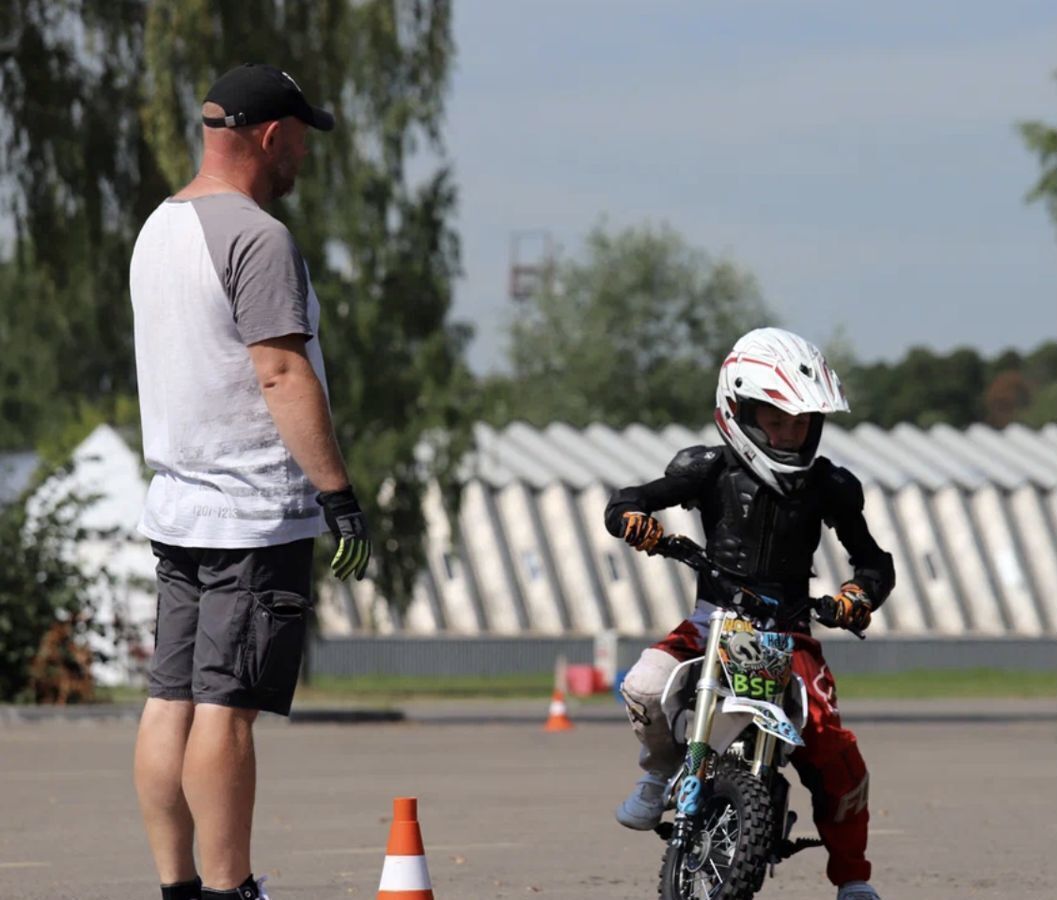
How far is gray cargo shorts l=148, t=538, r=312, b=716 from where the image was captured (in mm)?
6465

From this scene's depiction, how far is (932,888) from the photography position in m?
9.10

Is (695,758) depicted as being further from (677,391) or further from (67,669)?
(677,391)

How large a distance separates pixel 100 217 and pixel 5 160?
1.12m

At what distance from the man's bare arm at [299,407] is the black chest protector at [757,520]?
1412 millimetres

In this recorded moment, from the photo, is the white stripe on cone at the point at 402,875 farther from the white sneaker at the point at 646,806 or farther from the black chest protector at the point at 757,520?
the black chest protector at the point at 757,520

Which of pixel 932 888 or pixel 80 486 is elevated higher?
pixel 932 888

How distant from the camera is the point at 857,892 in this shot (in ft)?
24.3

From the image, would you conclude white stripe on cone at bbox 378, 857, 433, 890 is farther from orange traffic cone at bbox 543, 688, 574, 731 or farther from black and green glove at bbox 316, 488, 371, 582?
orange traffic cone at bbox 543, 688, 574, 731

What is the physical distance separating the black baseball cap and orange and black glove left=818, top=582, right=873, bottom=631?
198cm

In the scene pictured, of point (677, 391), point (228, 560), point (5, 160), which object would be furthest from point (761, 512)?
point (677, 391)

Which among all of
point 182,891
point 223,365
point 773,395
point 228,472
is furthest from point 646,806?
point 223,365

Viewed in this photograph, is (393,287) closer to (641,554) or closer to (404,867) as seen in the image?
(641,554)

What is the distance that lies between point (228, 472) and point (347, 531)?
408mm

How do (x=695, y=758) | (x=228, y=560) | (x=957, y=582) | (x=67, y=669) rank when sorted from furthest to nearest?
(x=957, y=582) < (x=67, y=669) < (x=695, y=758) < (x=228, y=560)
